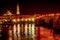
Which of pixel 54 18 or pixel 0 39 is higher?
pixel 54 18

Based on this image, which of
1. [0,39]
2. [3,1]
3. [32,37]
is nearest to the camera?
[0,39]

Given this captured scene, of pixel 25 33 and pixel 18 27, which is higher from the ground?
pixel 18 27

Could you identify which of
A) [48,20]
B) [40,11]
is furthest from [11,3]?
[48,20]

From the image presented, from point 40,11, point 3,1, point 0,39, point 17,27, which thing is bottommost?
point 0,39

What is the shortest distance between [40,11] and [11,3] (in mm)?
752

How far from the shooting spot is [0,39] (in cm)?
272

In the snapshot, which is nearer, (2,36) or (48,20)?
(2,36)

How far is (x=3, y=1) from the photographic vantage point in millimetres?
3674

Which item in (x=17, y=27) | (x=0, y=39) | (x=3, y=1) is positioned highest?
(x=3, y=1)

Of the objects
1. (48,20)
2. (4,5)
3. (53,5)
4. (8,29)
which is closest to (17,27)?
(8,29)

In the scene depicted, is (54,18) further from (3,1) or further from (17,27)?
(3,1)

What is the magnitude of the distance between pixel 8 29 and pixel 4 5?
959 mm

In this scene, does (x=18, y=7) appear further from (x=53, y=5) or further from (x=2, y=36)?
(x=2, y=36)

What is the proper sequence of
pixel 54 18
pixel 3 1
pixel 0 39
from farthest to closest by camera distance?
pixel 3 1 < pixel 54 18 < pixel 0 39
